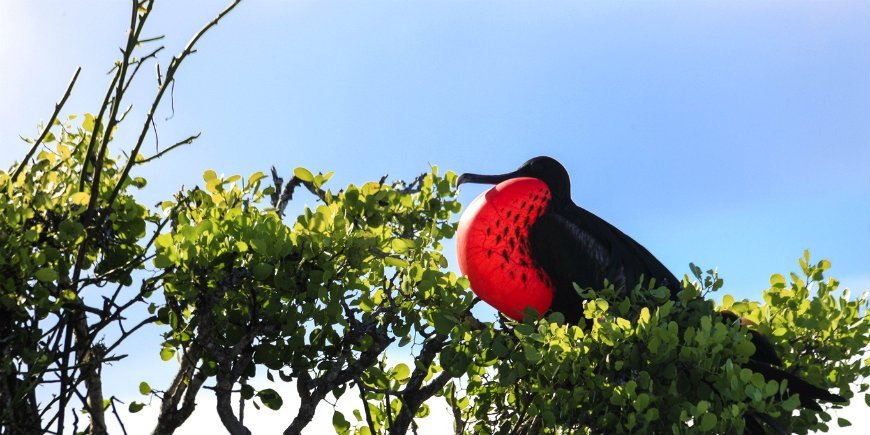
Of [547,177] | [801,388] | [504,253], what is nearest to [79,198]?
[504,253]

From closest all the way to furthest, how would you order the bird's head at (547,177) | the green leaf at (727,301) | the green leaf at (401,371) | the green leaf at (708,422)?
the green leaf at (708,422) < the green leaf at (401,371) < the green leaf at (727,301) < the bird's head at (547,177)

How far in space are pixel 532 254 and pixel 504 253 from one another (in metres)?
0.16

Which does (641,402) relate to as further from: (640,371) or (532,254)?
(532,254)

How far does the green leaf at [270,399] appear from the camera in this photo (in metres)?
3.74

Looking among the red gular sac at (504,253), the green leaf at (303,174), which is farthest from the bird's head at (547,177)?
the green leaf at (303,174)

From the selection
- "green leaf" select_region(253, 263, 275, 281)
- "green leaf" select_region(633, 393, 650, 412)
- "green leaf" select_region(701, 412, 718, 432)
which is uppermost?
"green leaf" select_region(253, 263, 275, 281)

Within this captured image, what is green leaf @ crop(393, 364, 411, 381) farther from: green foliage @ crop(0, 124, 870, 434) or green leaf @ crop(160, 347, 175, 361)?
green leaf @ crop(160, 347, 175, 361)

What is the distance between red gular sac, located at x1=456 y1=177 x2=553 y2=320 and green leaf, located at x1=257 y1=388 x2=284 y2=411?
1.27 m

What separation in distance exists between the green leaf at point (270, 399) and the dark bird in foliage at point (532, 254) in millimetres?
1324

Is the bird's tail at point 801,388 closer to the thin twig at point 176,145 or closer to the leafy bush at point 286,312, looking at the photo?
the leafy bush at point 286,312

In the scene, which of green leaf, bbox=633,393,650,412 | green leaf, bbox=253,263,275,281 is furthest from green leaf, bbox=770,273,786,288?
green leaf, bbox=253,263,275,281

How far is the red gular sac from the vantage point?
464 centimetres

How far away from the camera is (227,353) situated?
3.64m

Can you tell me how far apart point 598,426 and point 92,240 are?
2.22 m
